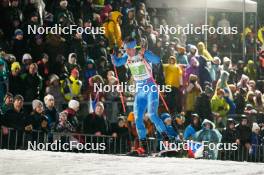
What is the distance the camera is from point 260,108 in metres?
11.2

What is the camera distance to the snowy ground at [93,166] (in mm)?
6250

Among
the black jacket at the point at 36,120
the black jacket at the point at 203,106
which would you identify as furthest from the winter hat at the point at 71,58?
the black jacket at the point at 203,106

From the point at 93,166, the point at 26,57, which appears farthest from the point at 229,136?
the point at 93,166

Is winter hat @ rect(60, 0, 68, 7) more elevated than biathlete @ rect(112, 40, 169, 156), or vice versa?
winter hat @ rect(60, 0, 68, 7)

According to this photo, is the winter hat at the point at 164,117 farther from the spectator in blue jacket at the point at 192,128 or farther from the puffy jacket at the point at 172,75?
the puffy jacket at the point at 172,75

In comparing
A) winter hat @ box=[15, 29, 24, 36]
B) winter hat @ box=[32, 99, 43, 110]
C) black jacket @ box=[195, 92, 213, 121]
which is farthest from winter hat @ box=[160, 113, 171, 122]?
winter hat @ box=[15, 29, 24, 36]

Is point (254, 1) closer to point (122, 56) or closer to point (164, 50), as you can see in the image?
point (164, 50)

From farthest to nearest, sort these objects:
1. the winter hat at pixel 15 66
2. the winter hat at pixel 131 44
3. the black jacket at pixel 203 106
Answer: the black jacket at pixel 203 106 < the winter hat at pixel 131 44 < the winter hat at pixel 15 66

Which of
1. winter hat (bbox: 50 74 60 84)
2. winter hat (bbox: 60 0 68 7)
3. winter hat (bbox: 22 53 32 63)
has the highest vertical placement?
winter hat (bbox: 60 0 68 7)

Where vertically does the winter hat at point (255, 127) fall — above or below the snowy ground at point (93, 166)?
above

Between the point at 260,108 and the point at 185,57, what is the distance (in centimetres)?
154

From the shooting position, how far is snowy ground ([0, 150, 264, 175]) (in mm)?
6250

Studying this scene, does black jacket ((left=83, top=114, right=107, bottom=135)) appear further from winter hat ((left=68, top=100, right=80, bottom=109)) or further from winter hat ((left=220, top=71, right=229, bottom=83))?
winter hat ((left=220, top=71, right=229, bottom=83))

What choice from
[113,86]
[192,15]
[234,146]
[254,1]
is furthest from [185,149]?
[254,1]
